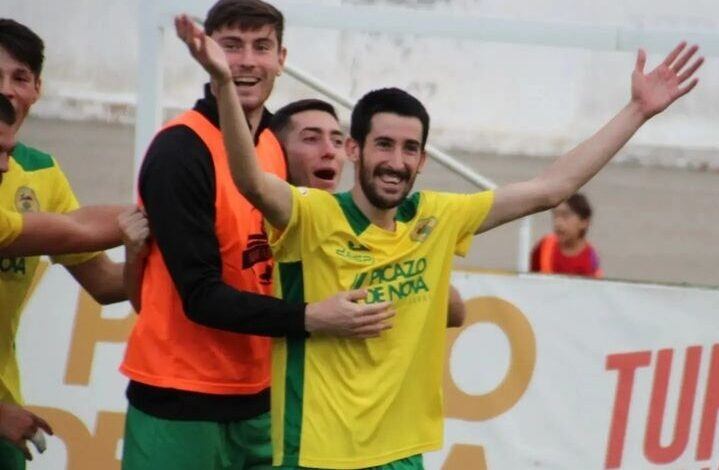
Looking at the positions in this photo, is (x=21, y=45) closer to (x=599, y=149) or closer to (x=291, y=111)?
(x=291, y=111)

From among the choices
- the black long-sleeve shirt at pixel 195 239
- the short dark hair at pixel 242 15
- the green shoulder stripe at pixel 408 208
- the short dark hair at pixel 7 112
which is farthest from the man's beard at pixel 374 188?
the short dark hair at pixel 7 112

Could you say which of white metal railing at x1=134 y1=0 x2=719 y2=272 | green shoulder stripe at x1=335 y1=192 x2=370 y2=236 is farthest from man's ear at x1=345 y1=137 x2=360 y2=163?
white metal railing at x1=134 y1=0 x2=719 y2=272

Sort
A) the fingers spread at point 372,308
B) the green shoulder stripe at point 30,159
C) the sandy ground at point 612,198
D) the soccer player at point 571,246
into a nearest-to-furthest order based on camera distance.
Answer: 1. the fingers spread at point 372,308
2. the green shoulder stripe at point 30,159
3. the soccer player at point 571,246
4. the sandy ground at point 612,198

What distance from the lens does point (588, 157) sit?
16.5 feet

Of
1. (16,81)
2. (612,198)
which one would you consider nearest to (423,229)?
(16,81)

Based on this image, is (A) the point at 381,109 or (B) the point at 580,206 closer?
(A) the point at 381,109

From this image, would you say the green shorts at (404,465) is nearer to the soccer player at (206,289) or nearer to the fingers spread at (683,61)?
the soccer player at (206,289)

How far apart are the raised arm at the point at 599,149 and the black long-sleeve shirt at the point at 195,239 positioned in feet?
2.19

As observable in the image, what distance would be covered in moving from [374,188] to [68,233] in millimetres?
967

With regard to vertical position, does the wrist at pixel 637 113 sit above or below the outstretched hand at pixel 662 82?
→ below

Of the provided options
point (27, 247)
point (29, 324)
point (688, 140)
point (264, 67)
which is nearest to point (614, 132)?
point (264, 67)

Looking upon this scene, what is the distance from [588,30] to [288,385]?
2095mm

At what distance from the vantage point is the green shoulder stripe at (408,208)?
4922 millimetres

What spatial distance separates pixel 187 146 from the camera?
4.95 m
